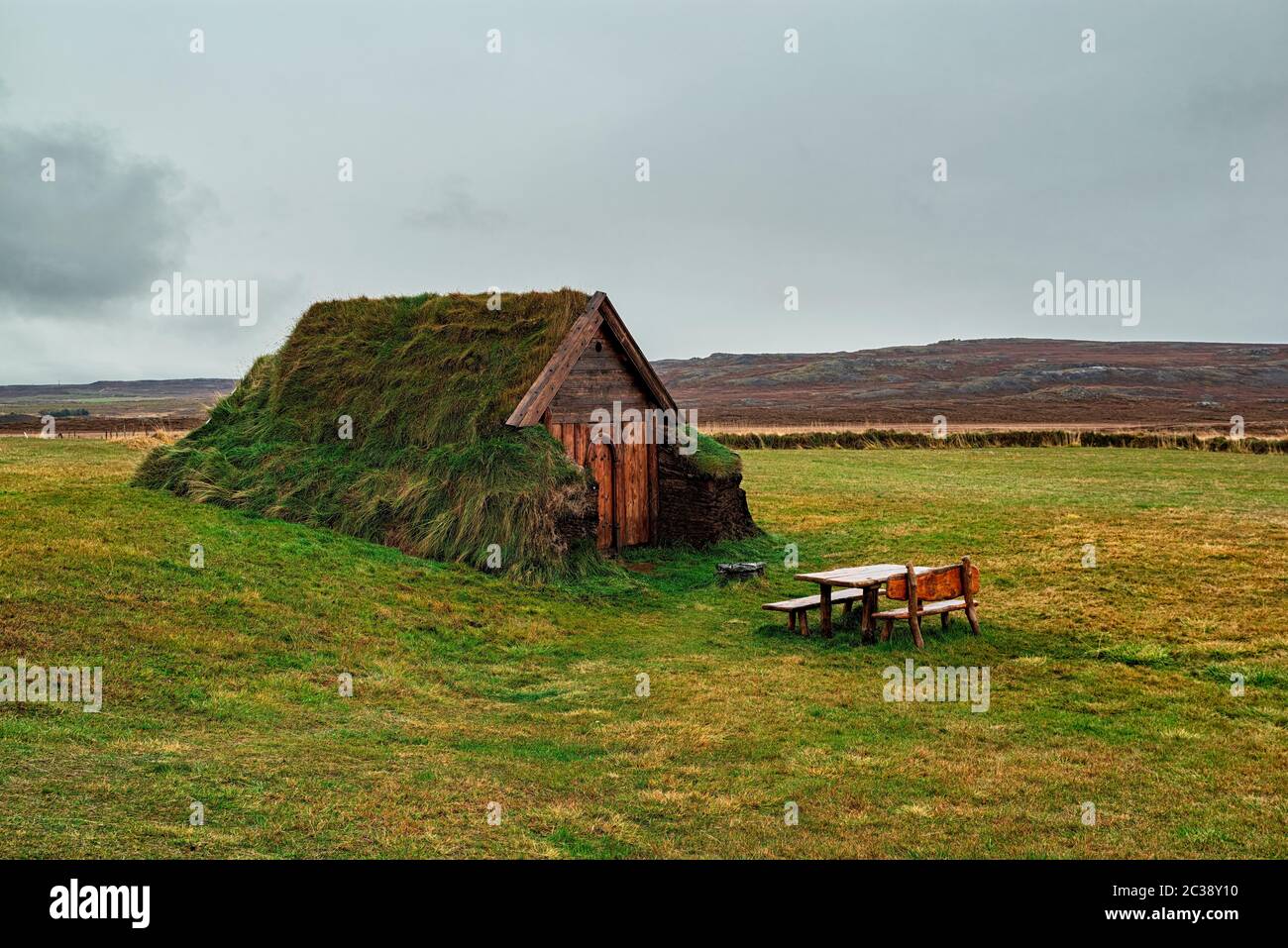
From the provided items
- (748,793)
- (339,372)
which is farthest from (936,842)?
(339,372)

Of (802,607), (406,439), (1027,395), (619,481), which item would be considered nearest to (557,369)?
(619,481)

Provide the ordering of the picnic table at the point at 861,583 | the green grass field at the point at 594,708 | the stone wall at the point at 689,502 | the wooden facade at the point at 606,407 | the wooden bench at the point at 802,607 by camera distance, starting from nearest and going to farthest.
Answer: the green grass field at the point at 594,708, the picnic table at the point at 861,583, the wooden bench at the point at 802,607, the wooden facade at the point at 606,407, the stone wall at the point at 689,502

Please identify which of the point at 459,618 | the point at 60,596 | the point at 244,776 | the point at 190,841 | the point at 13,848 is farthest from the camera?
the point at 459,618

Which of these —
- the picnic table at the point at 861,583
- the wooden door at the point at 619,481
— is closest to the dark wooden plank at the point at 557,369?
the wooden door at the point at 619,481

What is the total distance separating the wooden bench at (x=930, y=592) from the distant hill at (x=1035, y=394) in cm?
8966

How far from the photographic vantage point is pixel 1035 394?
15275cm

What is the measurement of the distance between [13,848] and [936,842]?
242 inches

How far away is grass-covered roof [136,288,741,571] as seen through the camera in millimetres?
17859

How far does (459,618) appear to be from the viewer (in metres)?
15.0

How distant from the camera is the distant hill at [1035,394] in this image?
117m

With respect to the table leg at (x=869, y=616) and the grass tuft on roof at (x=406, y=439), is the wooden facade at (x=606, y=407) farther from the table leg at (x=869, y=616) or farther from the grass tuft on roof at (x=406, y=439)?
the table leg at (x=869, y=616)

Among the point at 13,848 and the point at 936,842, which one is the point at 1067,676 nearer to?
the point at 936,842

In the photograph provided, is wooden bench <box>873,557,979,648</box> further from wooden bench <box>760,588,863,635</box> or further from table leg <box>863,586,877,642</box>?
wooden bench <box>760,588,863,635</box>

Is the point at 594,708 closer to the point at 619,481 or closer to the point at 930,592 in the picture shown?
the point at 930,592
